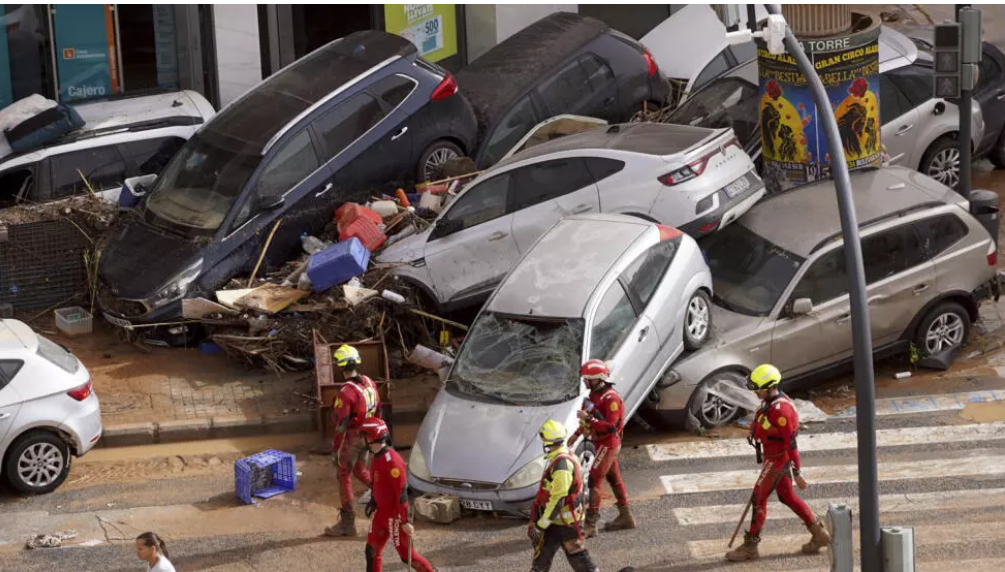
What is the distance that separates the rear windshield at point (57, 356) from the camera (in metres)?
16.0

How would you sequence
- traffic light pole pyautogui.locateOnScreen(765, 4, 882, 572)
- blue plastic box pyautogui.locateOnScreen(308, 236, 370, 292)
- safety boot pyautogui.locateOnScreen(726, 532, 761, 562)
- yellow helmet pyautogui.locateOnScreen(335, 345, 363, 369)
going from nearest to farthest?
traffic light pole pyautogui.locateOnScreen(765, 4, 882, 572)
safety boot pyautogui.locateOnScreen(726, 532, 761, 562)
yellow helmet pyautogui.locateOnScreen(335, 345, 363, 369)
blue plastic box pyautogui.locateOnScreen(308, 236, 370, 292)

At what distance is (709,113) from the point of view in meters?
20.3

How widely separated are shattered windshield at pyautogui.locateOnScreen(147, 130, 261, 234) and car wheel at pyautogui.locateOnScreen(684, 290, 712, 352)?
→ 5394mm

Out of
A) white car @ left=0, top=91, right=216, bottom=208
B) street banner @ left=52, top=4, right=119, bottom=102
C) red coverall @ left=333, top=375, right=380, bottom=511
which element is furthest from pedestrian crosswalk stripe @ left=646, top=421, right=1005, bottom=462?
street banner @ left=52, top=4, right=119, bottom=102

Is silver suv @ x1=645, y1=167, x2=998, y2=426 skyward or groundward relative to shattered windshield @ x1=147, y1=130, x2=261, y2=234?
groundward

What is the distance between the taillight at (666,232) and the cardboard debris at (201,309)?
4.71 meters

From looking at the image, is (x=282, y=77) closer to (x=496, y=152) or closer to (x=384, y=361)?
(x=496, y=152)

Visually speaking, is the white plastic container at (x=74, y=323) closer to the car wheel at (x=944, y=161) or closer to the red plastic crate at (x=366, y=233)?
the red plastic crate at (x=366, y=233)

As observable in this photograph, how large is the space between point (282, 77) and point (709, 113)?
5.06 m

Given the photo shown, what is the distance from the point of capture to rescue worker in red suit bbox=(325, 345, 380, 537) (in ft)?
47.0

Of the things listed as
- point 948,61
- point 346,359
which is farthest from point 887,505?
point 948,61

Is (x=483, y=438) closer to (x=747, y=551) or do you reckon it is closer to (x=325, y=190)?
(x=747, y=551)

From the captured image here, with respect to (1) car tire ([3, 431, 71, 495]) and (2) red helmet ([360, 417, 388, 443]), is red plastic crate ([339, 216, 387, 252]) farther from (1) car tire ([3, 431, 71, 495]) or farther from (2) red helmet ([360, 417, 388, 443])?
(2) red helmet ([360, 417, 388, 443])

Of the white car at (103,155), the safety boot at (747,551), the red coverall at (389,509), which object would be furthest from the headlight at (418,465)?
the white car at (103,155)
